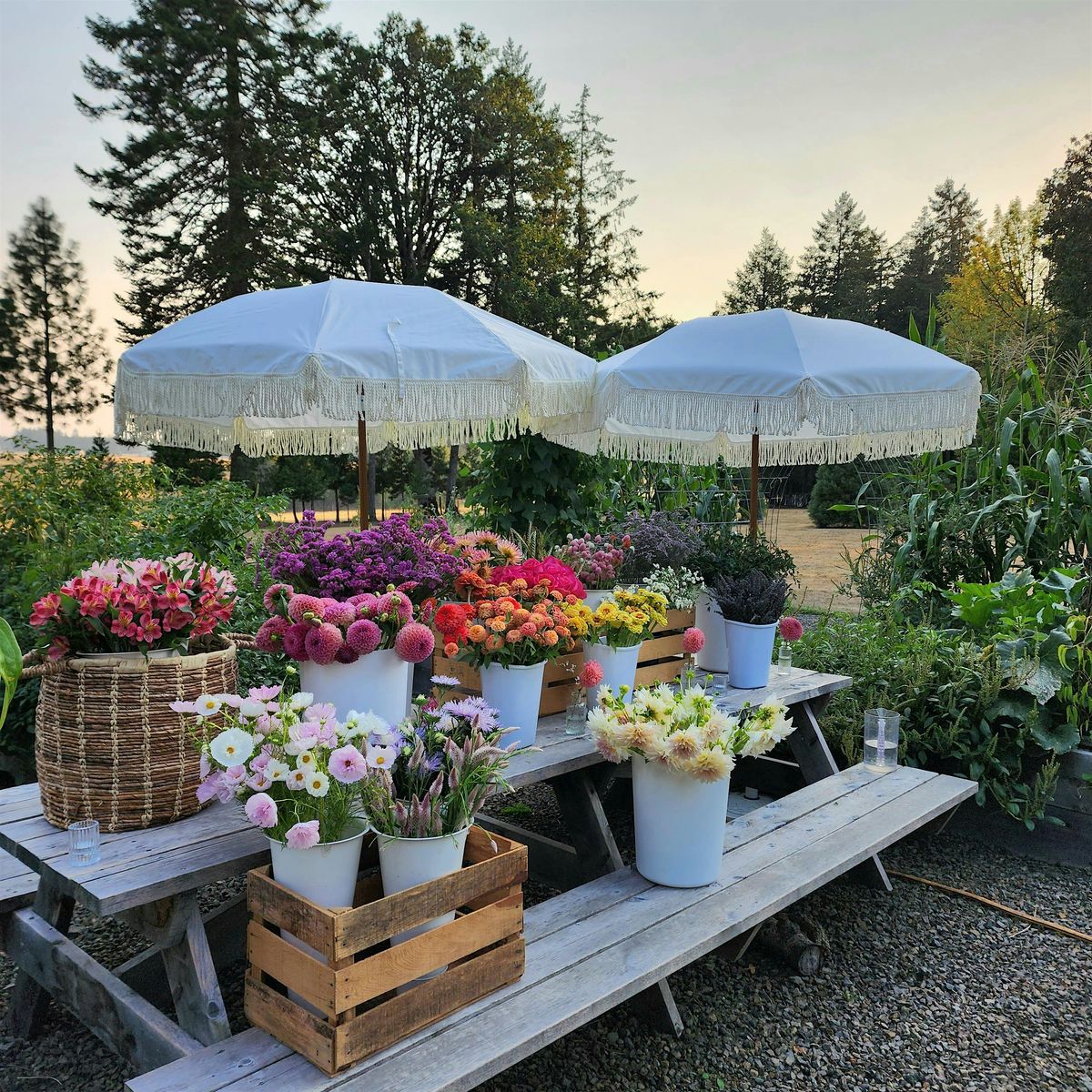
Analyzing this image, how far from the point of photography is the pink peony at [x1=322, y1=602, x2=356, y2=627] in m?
1.83

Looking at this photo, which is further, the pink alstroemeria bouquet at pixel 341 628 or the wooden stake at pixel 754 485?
the wooden stake at pixel 754 485

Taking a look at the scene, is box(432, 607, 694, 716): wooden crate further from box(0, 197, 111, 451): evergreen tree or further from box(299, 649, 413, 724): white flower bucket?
box(0, 197, 111, 451): evergreen tree

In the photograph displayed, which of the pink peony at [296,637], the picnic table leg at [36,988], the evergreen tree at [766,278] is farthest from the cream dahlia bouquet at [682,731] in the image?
the evergreen tree at [766,278]

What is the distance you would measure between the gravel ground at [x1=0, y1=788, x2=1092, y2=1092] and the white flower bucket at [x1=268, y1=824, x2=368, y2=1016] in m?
0.87

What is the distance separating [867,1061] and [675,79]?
940 centimetres

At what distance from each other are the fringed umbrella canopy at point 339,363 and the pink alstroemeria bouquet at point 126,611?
82 centimetres

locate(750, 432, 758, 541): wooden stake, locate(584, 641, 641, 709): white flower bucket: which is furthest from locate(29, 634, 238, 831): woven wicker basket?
locate(750, 432, 758, 541): wooden stake

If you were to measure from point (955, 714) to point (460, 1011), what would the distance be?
8.54 feet

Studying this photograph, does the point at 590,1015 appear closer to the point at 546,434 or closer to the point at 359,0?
the point at 546,434

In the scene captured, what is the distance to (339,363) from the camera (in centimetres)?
237

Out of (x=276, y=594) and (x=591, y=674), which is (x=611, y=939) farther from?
(x=276, y=594)

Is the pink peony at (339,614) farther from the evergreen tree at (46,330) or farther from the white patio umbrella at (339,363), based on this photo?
the evergreen tree at (46,330)

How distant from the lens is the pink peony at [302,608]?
1799mm

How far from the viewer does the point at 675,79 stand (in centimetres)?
907
